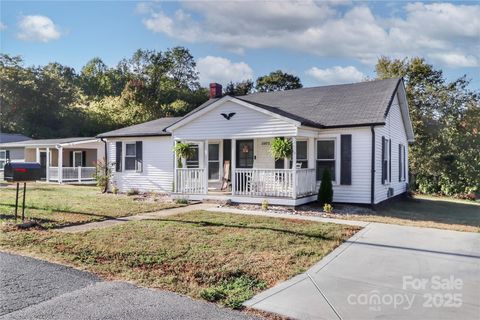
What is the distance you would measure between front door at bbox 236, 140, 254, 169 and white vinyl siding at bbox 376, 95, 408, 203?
187 inches

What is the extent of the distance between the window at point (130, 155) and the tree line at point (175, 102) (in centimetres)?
1596

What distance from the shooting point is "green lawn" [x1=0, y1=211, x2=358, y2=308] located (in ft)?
16.6

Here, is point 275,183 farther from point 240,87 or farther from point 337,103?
point 240,87

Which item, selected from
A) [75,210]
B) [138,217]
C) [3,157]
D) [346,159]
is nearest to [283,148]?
[346,159]

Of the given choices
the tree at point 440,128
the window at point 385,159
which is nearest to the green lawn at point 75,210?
the window at point 385,159

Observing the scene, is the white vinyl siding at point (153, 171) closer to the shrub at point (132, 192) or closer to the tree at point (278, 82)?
the shrub at point (132, 192)

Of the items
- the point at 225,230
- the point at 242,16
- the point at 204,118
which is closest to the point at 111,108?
the point at 204,118

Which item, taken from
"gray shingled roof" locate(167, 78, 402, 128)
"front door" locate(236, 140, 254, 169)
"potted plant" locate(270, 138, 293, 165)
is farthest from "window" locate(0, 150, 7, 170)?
"potted plant" locate(270, 138, 293, 165)

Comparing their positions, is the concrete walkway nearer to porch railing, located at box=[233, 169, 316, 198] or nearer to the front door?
porch railing, located at box=[233, 169, 316, 198]

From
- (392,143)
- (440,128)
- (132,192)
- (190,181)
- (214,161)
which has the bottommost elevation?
(132,192)

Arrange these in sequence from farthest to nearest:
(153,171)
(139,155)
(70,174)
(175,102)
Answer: (175,102), (70,174), (139,155), (153,171)

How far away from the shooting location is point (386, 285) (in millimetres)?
4949

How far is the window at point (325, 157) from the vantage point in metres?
12.9

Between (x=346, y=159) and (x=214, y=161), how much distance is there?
5.85m
